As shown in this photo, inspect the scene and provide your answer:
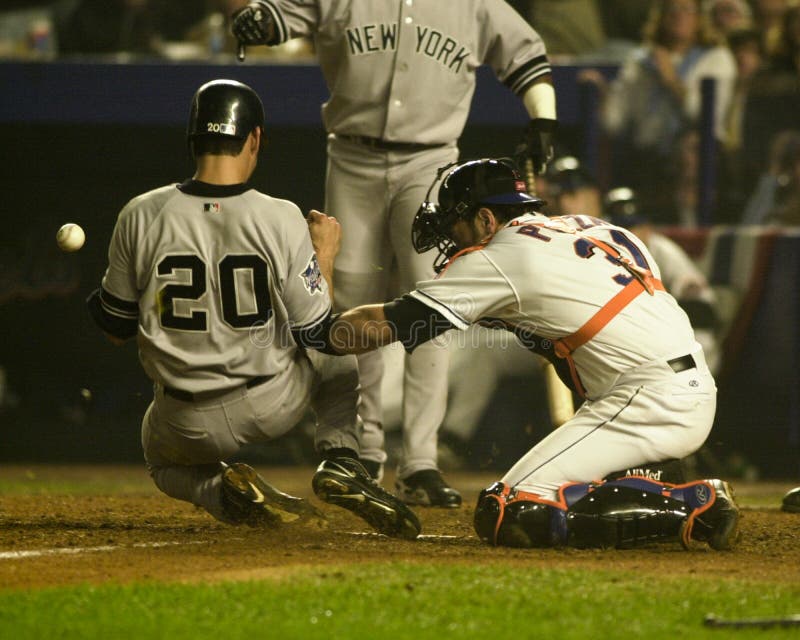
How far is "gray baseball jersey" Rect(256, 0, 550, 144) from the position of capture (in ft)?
17.8

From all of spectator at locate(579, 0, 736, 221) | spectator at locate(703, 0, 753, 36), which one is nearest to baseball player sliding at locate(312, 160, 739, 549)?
spectator at locate(579, 0, 736, 221)

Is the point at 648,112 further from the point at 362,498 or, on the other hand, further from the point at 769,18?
the point at 362,498

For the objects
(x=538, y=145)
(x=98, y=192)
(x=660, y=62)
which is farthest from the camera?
(x=98, y=192)

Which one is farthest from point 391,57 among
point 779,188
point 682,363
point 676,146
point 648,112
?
point 779,188

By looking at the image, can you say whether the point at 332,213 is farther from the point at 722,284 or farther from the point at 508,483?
the point at 722,284

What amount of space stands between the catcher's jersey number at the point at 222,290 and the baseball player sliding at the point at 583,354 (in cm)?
29

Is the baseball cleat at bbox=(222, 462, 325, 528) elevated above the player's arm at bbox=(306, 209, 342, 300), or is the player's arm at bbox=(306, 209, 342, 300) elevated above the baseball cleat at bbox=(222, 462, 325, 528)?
the player's arm at bbox=(306, 209, 342, 300)

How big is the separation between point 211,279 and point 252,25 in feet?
4.85

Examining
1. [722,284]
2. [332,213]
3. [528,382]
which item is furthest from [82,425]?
[722,284]

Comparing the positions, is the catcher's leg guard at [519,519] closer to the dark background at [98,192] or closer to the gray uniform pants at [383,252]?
the gray uniform pants at [383,252]

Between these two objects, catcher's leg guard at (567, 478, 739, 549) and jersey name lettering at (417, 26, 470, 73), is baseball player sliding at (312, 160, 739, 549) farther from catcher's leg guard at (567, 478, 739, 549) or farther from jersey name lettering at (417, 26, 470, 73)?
jersey name lettering at (417, 26, 470, 73)

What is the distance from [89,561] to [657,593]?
1.72 metres

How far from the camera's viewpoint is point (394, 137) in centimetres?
541

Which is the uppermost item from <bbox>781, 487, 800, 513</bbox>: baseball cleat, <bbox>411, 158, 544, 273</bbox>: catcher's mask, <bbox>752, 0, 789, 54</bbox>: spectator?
<bbox>752, 0, 789, 54</bbox>: spectator
